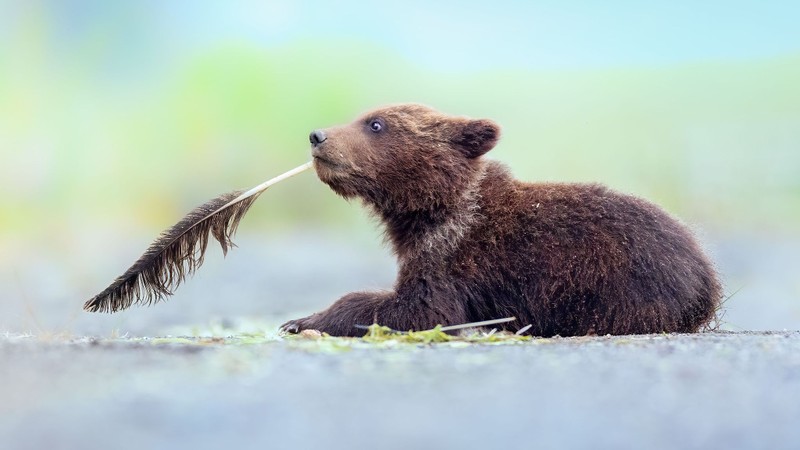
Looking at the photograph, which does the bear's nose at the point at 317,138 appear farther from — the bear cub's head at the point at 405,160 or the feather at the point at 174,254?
the feather at the point at 174,254

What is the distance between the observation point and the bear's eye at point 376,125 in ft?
24.1

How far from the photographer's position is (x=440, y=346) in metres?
5.11

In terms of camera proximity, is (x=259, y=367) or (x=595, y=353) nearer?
(x=259, y=367)

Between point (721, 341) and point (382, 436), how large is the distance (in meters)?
2.72

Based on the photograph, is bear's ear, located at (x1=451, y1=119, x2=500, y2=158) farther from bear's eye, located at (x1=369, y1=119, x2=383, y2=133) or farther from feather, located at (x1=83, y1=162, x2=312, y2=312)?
feather, located at (x1=83, y1=162, x2=312, y2=312)

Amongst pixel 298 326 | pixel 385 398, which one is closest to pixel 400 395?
pixel 385 398

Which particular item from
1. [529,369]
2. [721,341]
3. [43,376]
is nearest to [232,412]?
[43,376]

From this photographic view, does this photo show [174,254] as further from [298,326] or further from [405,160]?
[405,160]

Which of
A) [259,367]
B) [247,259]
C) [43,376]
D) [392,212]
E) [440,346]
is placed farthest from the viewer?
[247,259]

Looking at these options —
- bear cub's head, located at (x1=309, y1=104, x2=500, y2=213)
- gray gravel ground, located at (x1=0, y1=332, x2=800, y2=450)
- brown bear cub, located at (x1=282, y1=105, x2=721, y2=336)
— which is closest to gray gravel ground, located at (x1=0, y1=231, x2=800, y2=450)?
gray gravel ground, located at (x1=0, y1=332, x2=800, y2=450)

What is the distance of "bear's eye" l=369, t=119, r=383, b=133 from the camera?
7355 millimetres

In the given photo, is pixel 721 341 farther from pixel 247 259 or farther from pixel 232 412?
pixel 247 259

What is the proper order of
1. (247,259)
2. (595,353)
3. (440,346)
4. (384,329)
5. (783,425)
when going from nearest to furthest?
1. (783,425)
2. (595,353)
3. (440,346)
4. (384,329)
5. (247,259)

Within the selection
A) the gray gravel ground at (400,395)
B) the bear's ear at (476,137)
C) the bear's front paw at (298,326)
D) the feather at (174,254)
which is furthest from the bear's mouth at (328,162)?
the gray gravel ground at (400,395)
